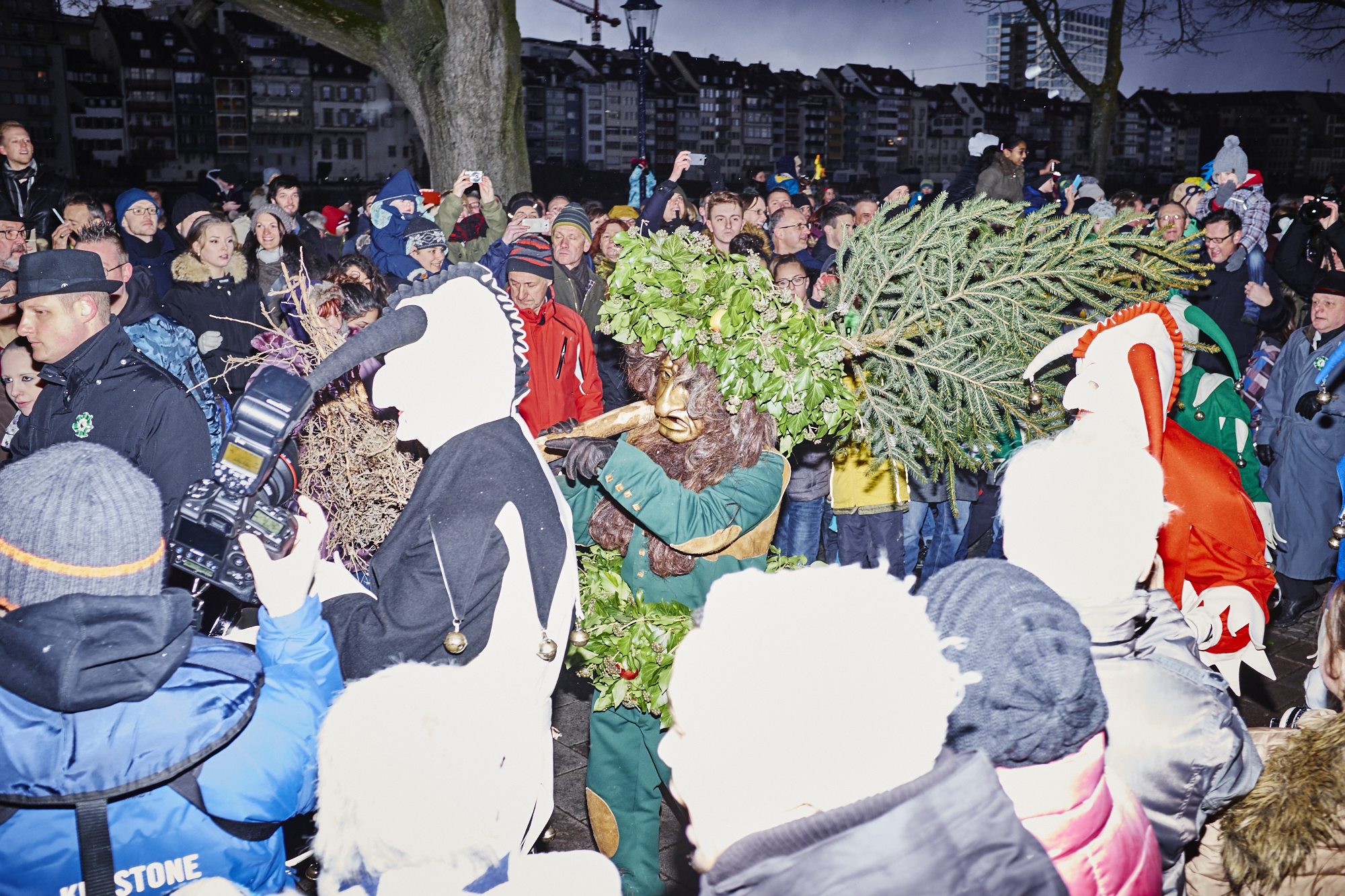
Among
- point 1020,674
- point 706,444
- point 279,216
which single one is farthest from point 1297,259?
point 279,216

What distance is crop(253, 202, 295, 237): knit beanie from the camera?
6.87 metres

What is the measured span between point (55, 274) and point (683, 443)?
7.59 feet

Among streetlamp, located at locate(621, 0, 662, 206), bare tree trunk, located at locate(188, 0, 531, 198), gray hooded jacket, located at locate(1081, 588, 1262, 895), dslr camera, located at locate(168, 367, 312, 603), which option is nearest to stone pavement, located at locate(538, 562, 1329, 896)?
gray hooded jacket, located at locate(1081, 588, 1262, 895)

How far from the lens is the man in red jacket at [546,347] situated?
5.34m

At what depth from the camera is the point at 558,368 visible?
17.7 feet

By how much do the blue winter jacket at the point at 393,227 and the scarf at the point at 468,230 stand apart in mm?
794

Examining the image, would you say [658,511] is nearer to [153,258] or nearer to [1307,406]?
[1307,406]

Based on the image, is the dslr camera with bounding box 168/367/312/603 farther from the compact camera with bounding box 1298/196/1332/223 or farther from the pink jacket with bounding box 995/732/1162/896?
the compact camera with bounding box 1298/196/1332/223

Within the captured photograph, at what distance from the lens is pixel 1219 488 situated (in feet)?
11.0

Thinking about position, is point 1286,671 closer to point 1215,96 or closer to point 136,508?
point 136,508

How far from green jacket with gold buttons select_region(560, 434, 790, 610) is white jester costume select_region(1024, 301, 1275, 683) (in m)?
1.01

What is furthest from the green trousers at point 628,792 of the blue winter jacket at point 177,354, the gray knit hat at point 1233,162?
the gray knit hat at point 1233,162

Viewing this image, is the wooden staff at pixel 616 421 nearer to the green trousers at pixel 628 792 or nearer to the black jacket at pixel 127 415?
the green trousers at pixel 628 792

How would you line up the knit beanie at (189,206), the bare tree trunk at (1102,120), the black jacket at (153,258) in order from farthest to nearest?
the bare tree trunk at (1102,120), the knit beanie at (189,206), the black jacket at (153,258)
